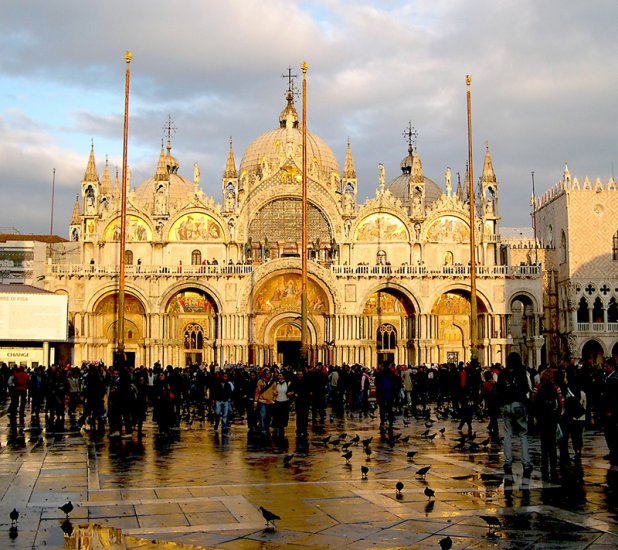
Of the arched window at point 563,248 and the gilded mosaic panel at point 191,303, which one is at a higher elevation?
the arched window at point 563,248

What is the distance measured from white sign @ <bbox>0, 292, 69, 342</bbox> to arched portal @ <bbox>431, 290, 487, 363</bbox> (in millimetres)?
23563

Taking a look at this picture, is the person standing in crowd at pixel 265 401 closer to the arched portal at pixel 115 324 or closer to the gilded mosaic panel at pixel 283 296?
the gilded mosaic panel at pixel 283 296

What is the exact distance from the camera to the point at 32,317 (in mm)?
47688

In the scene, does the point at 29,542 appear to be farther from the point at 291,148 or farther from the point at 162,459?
the point at 291,148

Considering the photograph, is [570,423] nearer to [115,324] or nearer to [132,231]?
[115,324]

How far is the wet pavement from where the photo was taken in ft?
31.2

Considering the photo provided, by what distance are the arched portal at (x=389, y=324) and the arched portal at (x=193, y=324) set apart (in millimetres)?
9975

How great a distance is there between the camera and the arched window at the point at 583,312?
203ft

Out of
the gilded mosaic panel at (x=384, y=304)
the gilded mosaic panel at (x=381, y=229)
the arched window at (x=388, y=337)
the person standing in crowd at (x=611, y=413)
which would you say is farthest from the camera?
the gilded mosaic panel at (x=381, y=229)

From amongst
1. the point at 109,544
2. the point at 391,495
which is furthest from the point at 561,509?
the point at 109,544

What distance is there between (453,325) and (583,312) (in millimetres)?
12130

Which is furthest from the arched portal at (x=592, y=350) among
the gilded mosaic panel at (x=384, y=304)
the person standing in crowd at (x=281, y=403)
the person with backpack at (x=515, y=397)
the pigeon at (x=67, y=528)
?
the pigeon at (x=67, y=528)

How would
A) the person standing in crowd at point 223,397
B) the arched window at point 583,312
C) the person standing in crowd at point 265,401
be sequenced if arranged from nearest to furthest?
the person standing in crowd at point 265,401 → the person standing in crowd at point 223,397 → the arched window at point 583,312

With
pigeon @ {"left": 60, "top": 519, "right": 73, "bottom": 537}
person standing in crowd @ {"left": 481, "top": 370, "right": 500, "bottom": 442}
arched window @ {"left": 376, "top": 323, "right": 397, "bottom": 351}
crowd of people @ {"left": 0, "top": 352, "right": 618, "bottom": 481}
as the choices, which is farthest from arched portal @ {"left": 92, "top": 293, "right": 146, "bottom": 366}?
pigeon @ {"left": 60, "top": 519, "right": 73, "bottom": 537}
